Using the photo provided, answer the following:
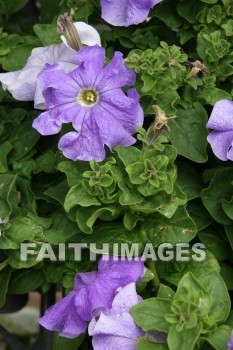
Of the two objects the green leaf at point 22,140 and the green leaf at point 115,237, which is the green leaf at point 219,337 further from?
the green leaf at point 22,140

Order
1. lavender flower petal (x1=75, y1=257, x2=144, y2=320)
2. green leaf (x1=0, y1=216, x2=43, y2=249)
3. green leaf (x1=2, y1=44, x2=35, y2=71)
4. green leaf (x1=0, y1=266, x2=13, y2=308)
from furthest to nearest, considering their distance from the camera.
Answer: green leaf (x1=2, y1=44, x2=35, y2=71), green leaf (x1=0, y1=266, x2=13, y2=308), green leaf (x1=0, y1=216, x2=43, y2=249), lavender flower petal (x1=75, y1=257, x2=144, y2=320)

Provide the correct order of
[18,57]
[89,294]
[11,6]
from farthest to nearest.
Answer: [11,6]
[18,57]
[89,294]

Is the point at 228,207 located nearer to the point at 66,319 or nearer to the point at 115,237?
the point at 115,237

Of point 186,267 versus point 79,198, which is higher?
point 79,198

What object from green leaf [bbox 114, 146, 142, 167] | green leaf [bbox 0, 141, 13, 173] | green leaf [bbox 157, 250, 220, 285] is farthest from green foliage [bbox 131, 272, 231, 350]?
green leaf [bbox 0, 141, 13, 173]

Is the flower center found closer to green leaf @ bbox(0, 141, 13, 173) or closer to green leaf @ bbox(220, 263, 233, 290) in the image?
green leaf @ bbox(0, 141, 13, 173)

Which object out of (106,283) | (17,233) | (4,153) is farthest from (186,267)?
(4,153)
